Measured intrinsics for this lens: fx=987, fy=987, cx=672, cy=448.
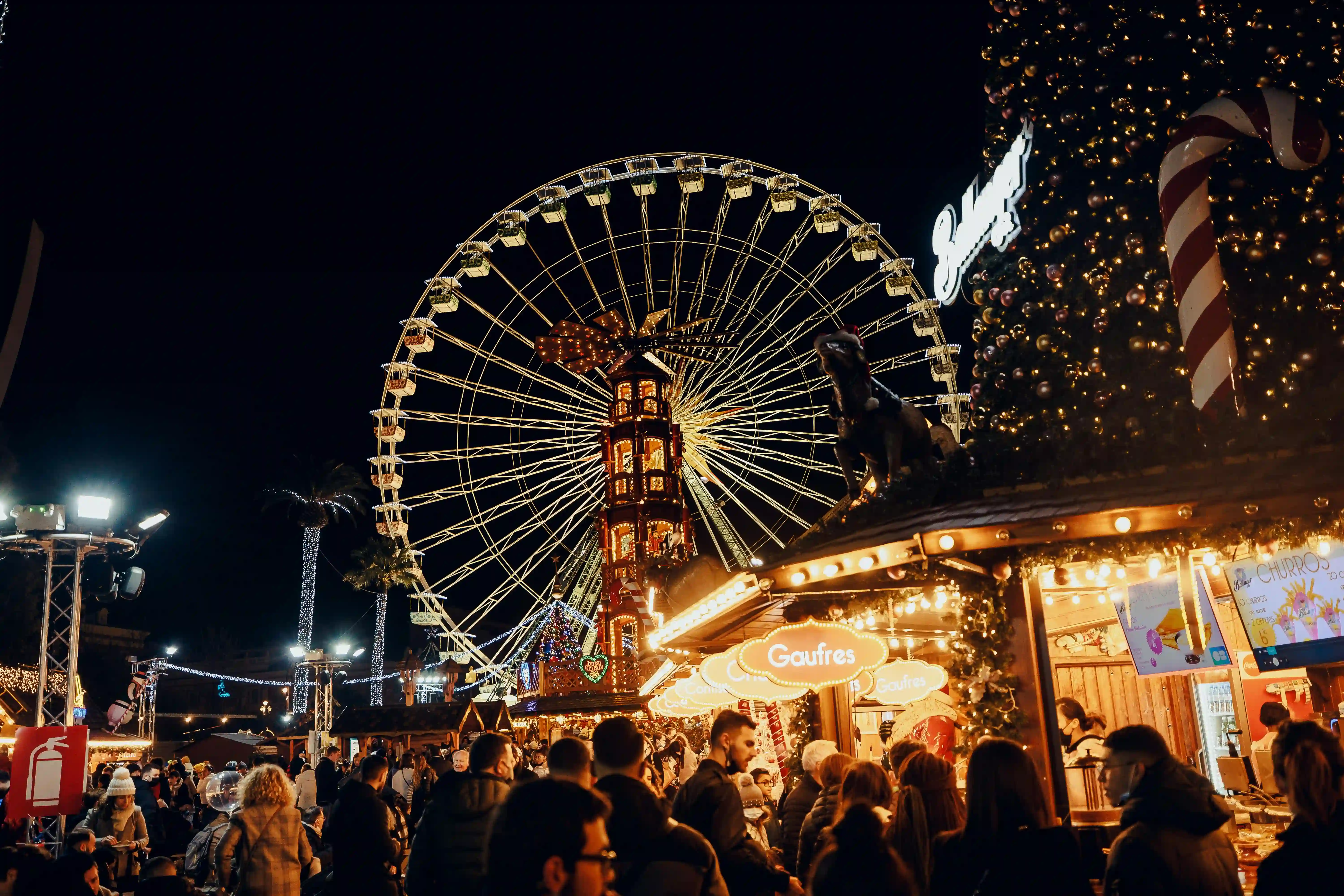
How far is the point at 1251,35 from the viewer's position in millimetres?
6820

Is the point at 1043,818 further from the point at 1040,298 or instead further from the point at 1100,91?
the point at 1100,91

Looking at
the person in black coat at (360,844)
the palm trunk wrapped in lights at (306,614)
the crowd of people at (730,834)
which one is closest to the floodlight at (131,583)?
the crowd of people at (730,834)

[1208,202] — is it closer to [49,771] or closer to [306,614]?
[49,771]

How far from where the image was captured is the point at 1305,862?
10.2 ft

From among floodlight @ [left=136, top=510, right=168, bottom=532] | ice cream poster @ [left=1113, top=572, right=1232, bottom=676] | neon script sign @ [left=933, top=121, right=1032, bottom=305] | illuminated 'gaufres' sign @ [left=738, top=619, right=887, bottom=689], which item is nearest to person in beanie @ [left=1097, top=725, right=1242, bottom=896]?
illuminated 'gaufres' sign @ [left=738, top=619, right=887, bottom=689]

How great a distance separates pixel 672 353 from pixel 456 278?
18.1ft

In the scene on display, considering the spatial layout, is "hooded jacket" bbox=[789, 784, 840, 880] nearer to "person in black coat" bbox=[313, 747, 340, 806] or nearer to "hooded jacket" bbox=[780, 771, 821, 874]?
"hooded jacket" bbox=[780, 771, 821, 874]

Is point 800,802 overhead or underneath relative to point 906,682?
underneath

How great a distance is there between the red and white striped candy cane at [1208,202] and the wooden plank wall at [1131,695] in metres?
5.43

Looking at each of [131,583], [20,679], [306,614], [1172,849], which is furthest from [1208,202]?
[306,614]

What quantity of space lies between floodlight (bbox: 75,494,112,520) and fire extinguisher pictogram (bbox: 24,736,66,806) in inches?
143

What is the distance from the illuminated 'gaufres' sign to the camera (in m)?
7.60

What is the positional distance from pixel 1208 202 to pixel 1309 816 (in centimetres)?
409

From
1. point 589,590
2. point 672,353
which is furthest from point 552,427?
point 589,590
